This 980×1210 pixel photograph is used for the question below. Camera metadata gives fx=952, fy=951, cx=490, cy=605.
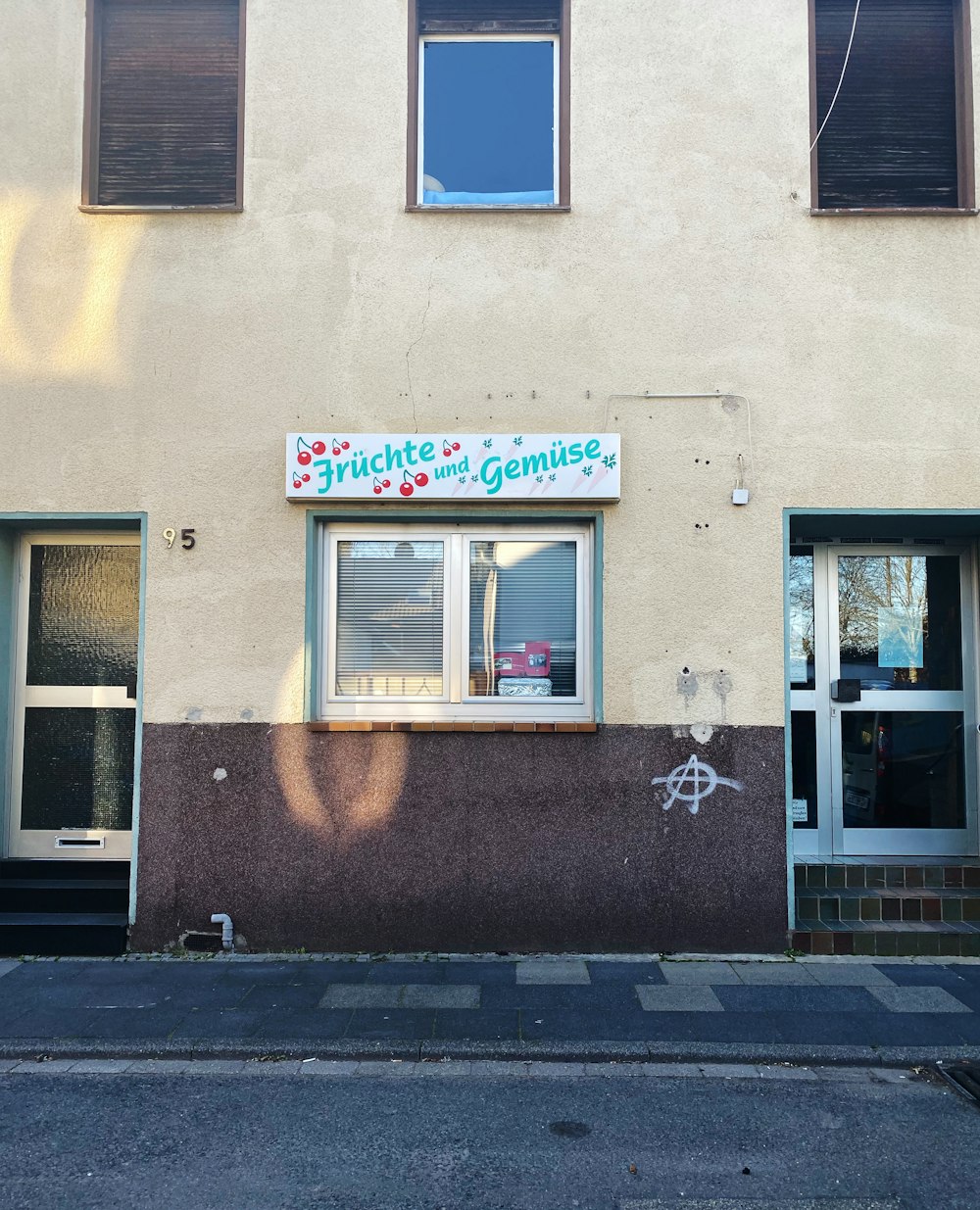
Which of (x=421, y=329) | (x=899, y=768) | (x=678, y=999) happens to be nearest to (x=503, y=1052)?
(x=678, y=999)

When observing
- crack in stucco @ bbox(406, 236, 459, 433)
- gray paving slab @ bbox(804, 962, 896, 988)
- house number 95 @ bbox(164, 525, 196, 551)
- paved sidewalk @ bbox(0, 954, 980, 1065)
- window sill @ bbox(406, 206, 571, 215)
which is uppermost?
window sill @ bbox(406, 206, 571, 215)

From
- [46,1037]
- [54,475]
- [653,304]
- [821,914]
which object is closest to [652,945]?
[821,914]

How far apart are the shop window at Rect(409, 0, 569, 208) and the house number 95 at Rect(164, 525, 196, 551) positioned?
9.09 ft

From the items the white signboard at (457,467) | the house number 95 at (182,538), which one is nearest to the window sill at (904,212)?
the white signboard at (457,467)

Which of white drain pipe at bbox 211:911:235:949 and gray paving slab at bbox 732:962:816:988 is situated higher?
white drain pipe at bbox 211:911:235:949

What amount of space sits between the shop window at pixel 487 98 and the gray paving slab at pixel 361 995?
5.07 meters

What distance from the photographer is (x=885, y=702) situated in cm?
694

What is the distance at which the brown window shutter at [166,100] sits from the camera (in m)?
6.54

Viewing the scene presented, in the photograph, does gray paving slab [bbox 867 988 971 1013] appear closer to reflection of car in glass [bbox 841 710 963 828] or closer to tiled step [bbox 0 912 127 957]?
reflection of car in glass [bbox 841 710 963 828]

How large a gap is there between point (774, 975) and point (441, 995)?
201cm

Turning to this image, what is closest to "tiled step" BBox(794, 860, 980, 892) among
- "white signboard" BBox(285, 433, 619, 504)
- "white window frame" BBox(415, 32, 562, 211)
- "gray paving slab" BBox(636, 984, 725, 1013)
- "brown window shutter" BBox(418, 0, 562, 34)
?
"gray paving slab" BBox(636, 984, 725, 1013)

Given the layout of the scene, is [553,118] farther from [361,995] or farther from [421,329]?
[361,995]

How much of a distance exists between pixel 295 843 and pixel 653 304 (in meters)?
4.22

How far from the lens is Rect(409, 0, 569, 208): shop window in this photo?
6.55m
